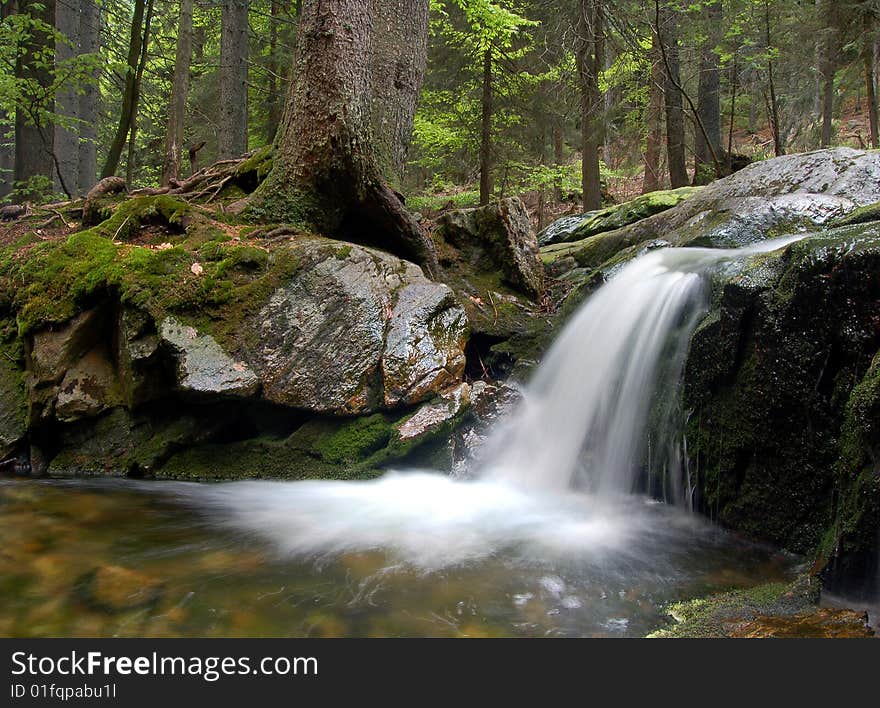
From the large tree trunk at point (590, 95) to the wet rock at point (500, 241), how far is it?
449 centimetres

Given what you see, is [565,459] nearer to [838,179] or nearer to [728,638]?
[728,638]

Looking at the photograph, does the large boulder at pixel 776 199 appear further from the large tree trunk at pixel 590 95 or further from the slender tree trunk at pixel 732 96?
the slender tree trunk at pixel 732 96

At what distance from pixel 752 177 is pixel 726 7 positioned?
7561mm

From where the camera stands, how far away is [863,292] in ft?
10.6

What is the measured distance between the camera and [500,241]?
7.23 meters

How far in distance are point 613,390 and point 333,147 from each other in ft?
11.8

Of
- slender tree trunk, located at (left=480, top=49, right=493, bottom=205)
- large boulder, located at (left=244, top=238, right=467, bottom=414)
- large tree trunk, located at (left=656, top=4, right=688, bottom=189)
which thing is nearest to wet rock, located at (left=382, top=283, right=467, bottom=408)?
large boulder, located at (left=244, top=238, right=467, bottom=414)

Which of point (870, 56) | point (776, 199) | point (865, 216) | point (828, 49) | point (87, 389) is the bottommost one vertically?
point (87, 389)

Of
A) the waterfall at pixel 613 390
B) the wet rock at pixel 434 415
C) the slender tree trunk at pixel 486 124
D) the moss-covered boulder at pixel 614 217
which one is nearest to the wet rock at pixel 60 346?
the wet rock at pixel 434 415

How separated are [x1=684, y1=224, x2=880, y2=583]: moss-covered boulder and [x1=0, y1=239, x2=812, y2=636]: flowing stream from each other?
29 centimetres

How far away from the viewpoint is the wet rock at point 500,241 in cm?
714

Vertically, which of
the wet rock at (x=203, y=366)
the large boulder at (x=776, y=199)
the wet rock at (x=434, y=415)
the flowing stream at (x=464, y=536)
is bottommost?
the flowing stream at (x=464, y=536)

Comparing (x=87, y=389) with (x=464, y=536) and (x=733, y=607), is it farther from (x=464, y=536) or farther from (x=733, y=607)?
(x=733, y=607)

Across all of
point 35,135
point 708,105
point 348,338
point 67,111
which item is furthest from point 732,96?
point 35,135
